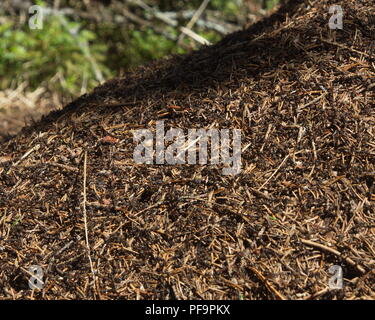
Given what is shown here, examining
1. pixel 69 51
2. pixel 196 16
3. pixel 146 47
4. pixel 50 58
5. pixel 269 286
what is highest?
pixel 196 16

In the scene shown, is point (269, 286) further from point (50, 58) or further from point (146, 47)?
point (146, 47)

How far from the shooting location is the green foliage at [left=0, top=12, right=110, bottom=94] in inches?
246

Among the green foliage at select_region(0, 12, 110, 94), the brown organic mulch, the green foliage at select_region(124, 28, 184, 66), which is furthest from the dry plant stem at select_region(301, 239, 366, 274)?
the green foliage at select_region(124, 28, 184, 66)

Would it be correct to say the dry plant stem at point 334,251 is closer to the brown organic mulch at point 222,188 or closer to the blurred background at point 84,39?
the brown organic mulch at point 222,188

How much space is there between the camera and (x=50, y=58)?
6.45 m

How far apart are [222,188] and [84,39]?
15.2 feet

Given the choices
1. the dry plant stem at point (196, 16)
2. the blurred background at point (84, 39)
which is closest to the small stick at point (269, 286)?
the blurred background at point (84, 39)

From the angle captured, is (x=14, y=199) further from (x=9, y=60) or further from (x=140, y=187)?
(x=9, y=60)

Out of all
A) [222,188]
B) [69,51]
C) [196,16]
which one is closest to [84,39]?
[69,51]

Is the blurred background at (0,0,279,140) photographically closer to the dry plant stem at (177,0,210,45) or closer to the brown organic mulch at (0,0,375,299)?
the dry plant stem at (177,0,210,45)

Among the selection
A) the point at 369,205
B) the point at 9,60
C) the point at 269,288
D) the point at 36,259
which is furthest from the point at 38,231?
the point at 9,60

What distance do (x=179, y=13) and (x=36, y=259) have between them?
229 inches

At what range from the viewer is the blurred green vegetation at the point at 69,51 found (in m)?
6.25

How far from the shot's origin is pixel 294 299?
2.10m
